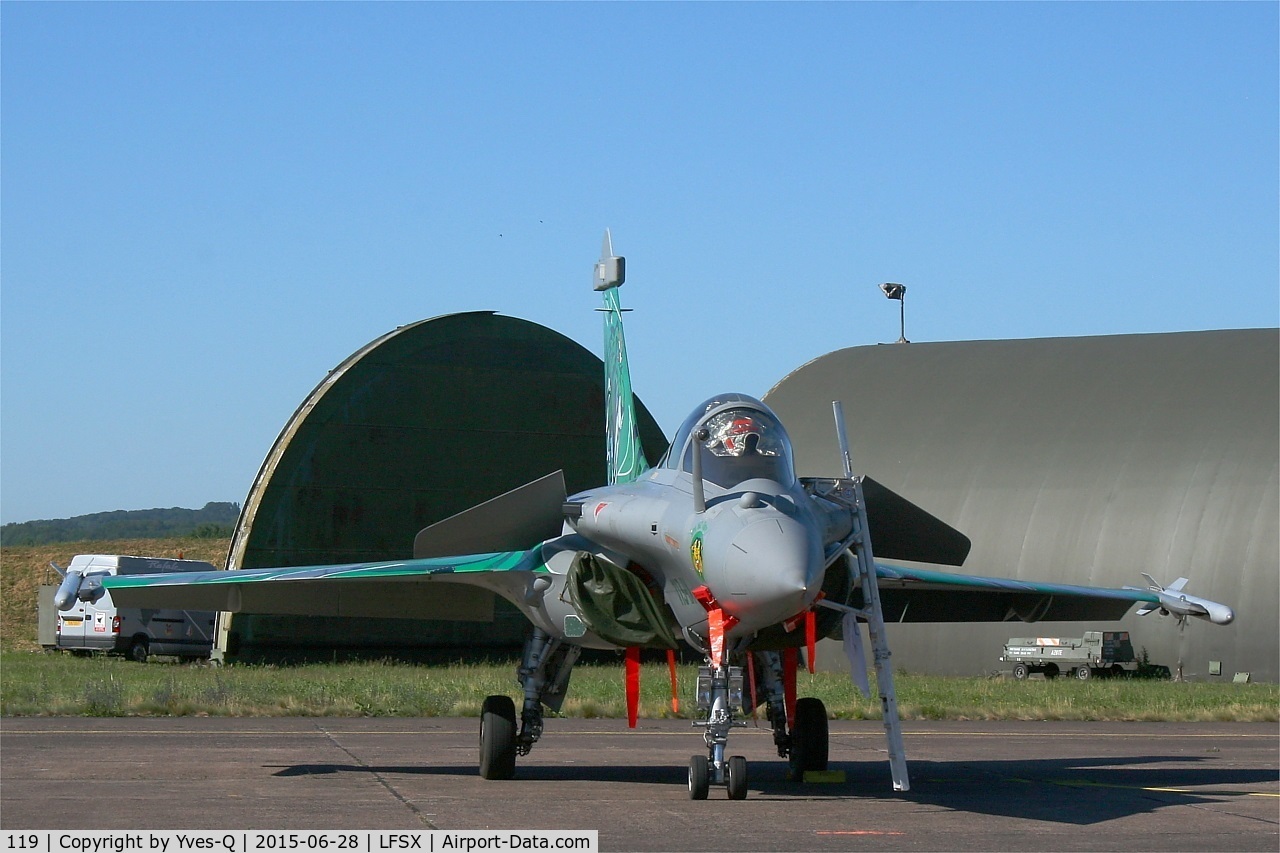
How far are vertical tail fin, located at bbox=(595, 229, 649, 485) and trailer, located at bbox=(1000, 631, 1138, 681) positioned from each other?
17712mm

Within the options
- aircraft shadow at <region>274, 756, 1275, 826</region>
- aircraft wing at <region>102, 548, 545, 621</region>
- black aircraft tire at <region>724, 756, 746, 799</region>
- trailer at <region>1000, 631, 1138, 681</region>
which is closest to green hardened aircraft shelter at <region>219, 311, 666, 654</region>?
trailer at <region>1000, 631, 1138, 681</region>

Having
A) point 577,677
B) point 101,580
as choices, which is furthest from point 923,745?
point 577,677

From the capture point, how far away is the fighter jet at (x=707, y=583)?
33.7 feet

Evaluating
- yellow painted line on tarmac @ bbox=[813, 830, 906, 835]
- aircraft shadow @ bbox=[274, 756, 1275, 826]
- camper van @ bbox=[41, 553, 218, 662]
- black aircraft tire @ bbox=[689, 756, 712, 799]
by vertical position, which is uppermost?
camper van @ bbox=[41, 553, 218, 662]

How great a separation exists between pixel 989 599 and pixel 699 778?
615 cm

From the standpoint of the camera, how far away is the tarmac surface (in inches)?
397

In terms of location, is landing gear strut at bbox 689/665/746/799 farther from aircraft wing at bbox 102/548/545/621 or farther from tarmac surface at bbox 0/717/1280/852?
aircraft wing at bbox 102/548/545/621

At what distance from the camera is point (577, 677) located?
30.7 m

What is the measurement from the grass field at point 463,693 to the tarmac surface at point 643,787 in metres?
2.01

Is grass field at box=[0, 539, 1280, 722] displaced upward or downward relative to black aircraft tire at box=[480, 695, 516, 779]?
downward

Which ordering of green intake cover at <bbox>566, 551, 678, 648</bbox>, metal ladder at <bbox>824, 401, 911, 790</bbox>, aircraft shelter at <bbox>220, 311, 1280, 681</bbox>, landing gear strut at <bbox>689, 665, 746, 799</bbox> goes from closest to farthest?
metal ladder at <bbox>824, 401, 911, 790</bbox>
landing gear strut at <bbox>689, 665, 746, 799</bbox>
green intake cover at <bbox>566, 551, 678, 648</bbox>
aircraft shelter at <bbox>220, 311, 1280, 681</bbox>

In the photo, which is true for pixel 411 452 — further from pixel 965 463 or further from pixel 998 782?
pixel 998 782

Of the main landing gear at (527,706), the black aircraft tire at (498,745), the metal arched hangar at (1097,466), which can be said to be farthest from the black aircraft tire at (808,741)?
the metal arched hangar at (1097,466)

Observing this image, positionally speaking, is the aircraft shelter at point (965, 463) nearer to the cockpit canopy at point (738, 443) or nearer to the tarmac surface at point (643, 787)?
the tarmac surface at point (643, 787)
